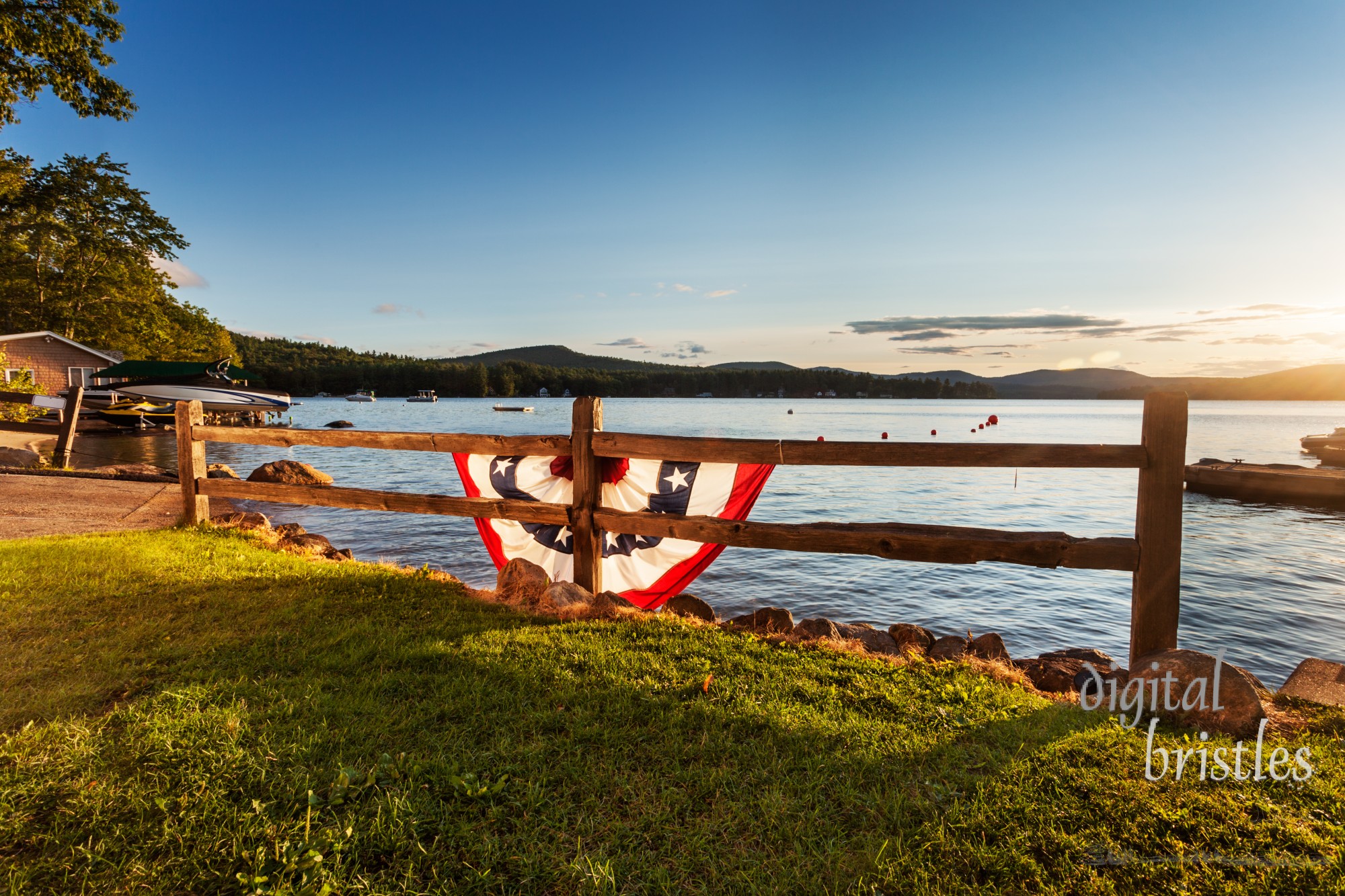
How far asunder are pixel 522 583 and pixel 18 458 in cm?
1579

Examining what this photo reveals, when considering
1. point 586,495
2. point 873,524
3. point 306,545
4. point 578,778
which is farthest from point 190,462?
point 873,524

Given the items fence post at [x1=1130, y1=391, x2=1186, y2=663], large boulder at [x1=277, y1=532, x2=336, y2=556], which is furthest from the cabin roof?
fence post at [x1=1130, y1=391, x2=1186, y2=663]

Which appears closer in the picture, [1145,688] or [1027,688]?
[1145,688]

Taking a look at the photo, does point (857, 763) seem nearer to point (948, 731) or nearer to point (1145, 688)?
point (948, 731)

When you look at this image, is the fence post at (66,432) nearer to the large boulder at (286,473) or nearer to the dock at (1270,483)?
the large boulder at (286,473)

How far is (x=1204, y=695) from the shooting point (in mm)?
3666

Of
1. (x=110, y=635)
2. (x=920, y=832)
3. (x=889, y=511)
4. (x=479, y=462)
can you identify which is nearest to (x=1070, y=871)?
(x=920, y=832)

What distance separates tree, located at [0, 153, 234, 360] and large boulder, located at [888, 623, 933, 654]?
176 ft

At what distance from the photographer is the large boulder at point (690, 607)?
6.02 m

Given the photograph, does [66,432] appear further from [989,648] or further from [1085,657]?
[1085,657]

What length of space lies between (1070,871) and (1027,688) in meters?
2.08

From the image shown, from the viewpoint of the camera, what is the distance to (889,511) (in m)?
20.4

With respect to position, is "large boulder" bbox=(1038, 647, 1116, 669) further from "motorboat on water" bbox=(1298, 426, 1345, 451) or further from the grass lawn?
"motorboat on water" bbox=(1298, 426, 1345, 451)

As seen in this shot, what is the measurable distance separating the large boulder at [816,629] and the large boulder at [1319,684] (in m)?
3.08
